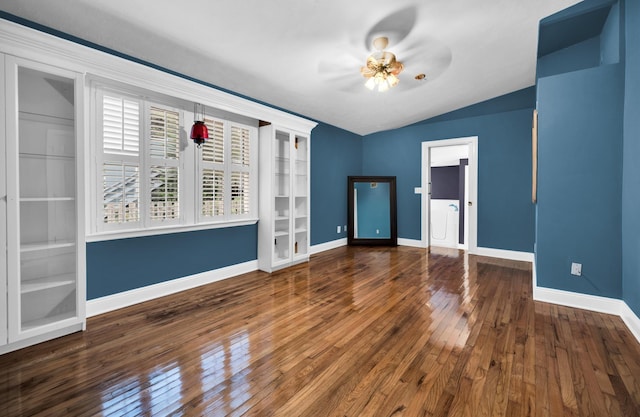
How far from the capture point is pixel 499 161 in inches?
200

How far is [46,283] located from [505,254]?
20.0ft

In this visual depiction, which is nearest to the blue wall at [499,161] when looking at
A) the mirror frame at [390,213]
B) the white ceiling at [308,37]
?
the mirror frame at [390,213]

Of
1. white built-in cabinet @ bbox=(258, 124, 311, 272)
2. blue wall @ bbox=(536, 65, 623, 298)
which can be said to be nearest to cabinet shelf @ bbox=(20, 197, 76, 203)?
white built-in cabinet @ bbox=(258, 124, 311, 272)

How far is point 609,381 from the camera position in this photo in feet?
5.72

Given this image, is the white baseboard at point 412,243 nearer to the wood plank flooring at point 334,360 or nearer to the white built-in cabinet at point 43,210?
the wood plank flooring at point 334,360

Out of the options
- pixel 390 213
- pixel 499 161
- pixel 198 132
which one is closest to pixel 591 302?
pixel 499 161

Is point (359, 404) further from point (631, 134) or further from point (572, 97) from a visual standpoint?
point (572, 97)

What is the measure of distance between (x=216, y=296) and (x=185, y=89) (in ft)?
7.41

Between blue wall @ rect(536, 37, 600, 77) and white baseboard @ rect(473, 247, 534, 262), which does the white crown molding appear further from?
white baseboard @ rect(473, 247, 534, 262)

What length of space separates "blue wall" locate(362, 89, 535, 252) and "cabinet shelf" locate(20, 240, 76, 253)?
17.9 ft

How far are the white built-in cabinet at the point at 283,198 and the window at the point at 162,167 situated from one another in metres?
0.27

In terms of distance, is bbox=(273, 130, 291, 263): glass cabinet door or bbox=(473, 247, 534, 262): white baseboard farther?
bbox=(473, 247, 534, 262): white baseboard

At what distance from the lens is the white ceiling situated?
7.62ft

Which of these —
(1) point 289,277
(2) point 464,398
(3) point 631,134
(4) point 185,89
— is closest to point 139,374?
(2) point 464,398
